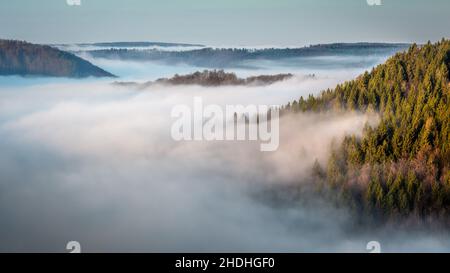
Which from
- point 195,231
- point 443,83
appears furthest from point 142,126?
point 443,83

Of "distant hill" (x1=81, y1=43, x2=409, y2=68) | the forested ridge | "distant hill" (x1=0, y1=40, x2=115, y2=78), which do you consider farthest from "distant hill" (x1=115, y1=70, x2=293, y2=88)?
"distant hill" (x1=0, y1=40, x2=115, y2=78)

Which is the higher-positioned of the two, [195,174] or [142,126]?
[142,126]

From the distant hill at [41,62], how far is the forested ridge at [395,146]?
9.40 ft

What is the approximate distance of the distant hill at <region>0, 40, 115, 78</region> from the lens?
6164mm

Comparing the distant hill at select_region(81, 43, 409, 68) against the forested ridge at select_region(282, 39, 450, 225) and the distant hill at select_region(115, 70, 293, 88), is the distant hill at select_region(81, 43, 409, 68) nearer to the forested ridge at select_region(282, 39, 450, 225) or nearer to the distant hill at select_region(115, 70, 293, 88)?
the distant hill at select_region(115, 70, 293, 88)

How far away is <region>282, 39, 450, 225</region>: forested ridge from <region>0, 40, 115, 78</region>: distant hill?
286 centimetres

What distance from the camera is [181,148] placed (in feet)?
19.7

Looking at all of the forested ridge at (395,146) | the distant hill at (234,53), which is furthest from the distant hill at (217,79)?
the forested ridge at (395,146)

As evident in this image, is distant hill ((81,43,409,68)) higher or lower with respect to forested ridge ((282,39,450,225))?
higher

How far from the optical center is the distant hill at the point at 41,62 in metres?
6.16

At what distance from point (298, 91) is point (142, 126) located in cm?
229

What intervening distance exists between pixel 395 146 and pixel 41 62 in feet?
17.3

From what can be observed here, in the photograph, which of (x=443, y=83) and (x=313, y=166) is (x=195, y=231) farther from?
(x=443, y=83)
